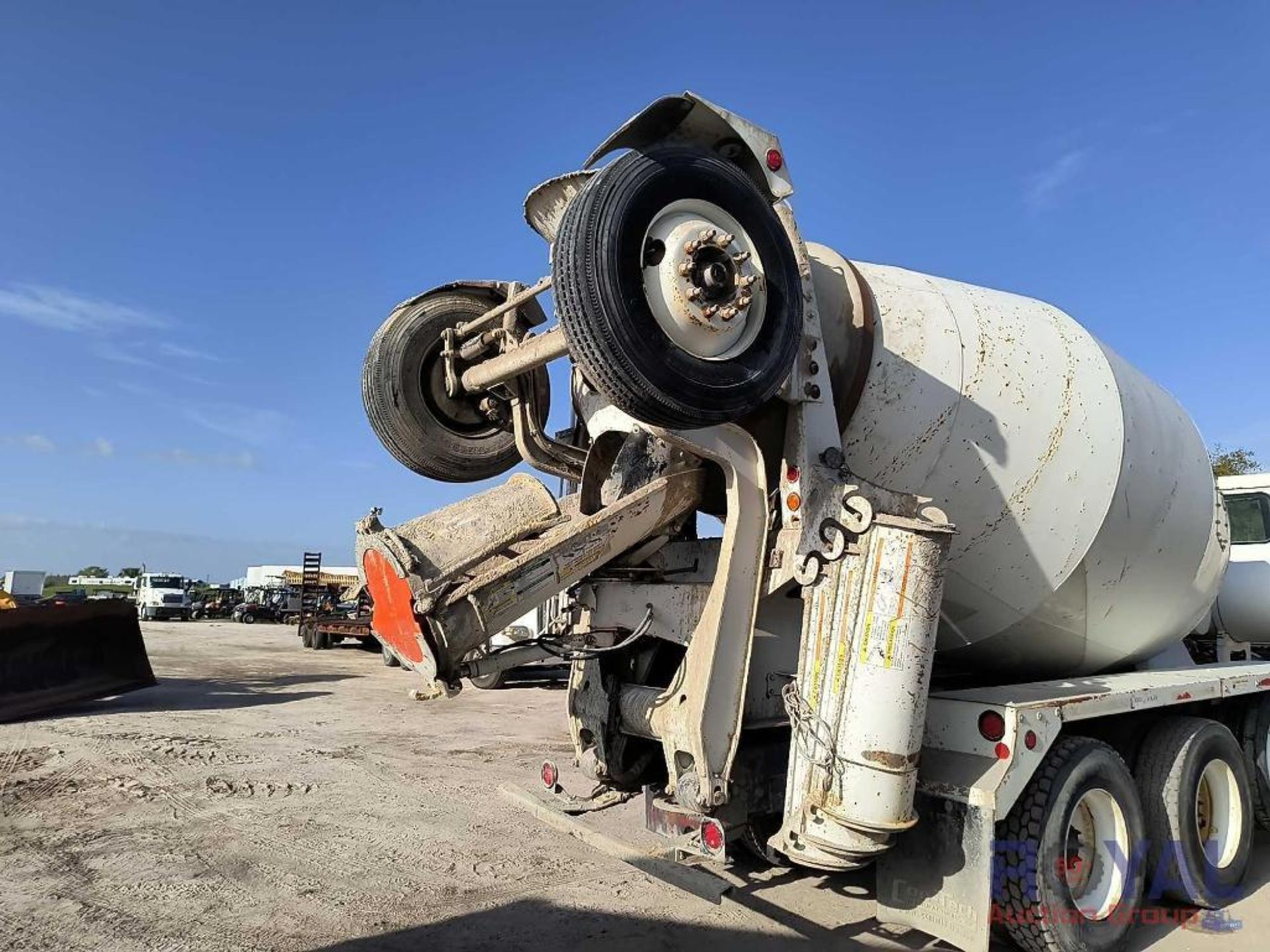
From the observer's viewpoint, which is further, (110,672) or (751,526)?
(110,672)

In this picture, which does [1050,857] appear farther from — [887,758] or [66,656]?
[66,656]

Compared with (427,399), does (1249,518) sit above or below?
below

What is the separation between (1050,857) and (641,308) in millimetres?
3320

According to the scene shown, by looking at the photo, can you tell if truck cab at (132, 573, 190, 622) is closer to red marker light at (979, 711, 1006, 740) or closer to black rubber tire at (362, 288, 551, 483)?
black rubber tire at (362, 288, 551, 483)

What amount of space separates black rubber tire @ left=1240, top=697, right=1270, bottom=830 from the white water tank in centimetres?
153

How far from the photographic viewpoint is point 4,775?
7.67 m

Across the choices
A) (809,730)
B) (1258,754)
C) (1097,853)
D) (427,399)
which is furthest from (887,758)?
(1258,754)

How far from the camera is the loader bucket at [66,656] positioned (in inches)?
432

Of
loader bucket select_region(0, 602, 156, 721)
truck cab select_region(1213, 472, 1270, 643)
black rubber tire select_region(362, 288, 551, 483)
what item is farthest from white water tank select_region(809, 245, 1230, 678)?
loader bucket select_region(0, 602, 156, 721)

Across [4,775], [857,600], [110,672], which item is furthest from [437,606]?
[110,672]

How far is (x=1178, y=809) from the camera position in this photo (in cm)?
514

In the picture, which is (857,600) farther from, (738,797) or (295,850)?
(295,850)

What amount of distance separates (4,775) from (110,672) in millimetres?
4890

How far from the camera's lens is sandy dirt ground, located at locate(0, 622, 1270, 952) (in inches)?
178
